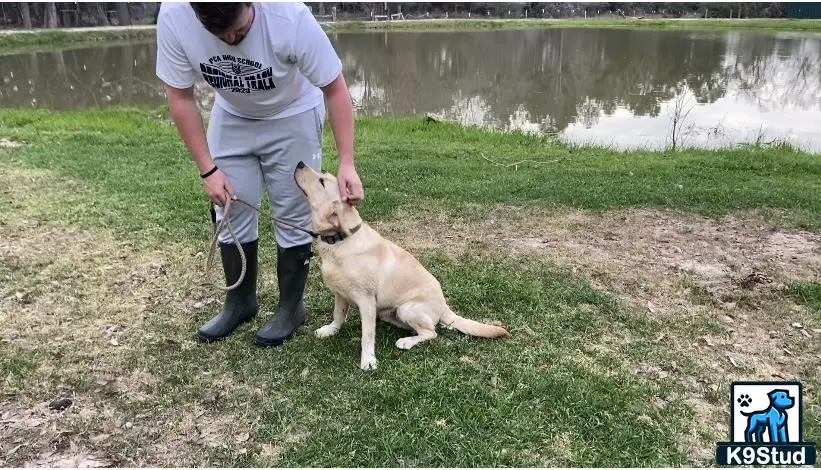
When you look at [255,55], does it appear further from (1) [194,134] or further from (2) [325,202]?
(2) [325,202]

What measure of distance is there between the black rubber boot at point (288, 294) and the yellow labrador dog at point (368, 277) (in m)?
0.19

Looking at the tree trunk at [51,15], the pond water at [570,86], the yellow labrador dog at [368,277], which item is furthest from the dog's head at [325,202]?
the tree trunk at [51,15]

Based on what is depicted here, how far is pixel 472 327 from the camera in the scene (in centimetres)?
344

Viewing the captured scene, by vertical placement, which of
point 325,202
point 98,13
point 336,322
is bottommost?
point 336,322

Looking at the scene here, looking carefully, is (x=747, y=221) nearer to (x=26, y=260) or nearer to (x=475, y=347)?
(x=475, y=347)

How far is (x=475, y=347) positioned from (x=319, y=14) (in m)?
42.6

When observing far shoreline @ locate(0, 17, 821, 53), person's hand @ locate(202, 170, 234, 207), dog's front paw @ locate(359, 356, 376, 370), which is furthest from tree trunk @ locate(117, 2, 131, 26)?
dog's front paw @ locate(359, 356, 376, 370)

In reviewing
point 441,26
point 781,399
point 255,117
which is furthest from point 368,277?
point 441,26

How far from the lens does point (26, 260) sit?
4.40 metres

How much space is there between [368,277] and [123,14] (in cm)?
4102

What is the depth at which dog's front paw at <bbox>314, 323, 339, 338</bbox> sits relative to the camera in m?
3.51

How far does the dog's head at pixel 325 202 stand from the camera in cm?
305

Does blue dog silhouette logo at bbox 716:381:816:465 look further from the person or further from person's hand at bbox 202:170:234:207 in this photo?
person's hand at bbox 202:170:234:207

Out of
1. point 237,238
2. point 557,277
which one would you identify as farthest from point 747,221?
point 237,238
